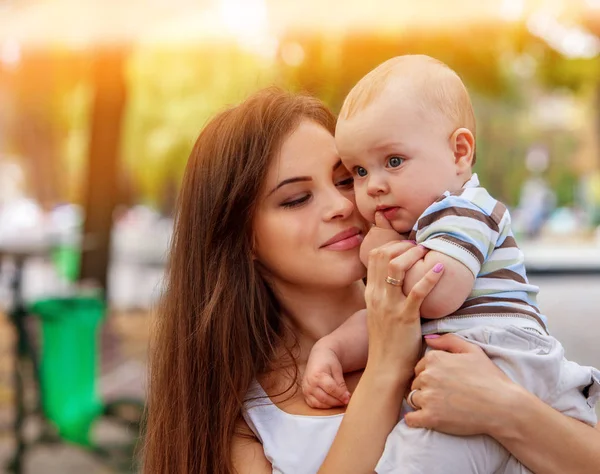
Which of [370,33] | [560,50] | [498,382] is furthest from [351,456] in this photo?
[560,50]

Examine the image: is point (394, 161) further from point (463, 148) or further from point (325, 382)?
point (325, 382)

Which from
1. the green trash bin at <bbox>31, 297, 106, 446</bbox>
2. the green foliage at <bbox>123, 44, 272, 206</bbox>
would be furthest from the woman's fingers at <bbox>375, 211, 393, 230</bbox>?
the green foliage at <bbox>123, 44, 272, 206</bbox>

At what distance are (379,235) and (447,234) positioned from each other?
0.73 ft

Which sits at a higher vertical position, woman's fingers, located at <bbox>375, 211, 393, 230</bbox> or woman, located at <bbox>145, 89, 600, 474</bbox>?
woman's fingers, located at <bbox>375, 211, 393, 230</bbox>

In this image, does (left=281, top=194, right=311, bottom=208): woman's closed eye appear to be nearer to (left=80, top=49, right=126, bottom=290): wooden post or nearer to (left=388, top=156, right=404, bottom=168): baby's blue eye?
(left=388, top=156, right=404, bottom=168): baby's blue eye

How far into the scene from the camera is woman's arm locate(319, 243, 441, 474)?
1.83m

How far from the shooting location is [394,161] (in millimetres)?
1855

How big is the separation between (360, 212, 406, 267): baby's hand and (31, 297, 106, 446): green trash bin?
12.6ft

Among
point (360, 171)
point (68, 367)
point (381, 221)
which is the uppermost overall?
point (360, 171)

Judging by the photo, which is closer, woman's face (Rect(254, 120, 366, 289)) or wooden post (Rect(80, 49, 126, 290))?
woman's face (Rect(254, 120, 366, 289))

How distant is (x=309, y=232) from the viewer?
211 cm

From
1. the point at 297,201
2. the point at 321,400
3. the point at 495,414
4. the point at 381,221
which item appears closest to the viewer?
the point at 495,414

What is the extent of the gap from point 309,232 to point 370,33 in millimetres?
7058

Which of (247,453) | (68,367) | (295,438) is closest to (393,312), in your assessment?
(295,438)
